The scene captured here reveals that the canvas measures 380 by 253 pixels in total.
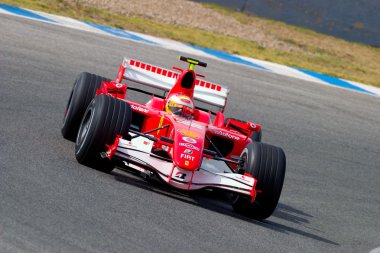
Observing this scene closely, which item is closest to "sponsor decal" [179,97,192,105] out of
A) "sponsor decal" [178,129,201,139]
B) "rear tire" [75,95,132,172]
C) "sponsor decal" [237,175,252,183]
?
"sponsor decal" [178,129,201,139]

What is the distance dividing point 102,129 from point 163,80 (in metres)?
2.37

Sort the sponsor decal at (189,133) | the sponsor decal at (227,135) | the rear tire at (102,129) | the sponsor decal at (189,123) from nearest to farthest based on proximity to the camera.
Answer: the rear tire at (102,129) → the sponsor decal at (189,133) → the sponsor decal at (189,123) → the sponsor decal at (227,135)

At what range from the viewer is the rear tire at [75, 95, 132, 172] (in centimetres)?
795

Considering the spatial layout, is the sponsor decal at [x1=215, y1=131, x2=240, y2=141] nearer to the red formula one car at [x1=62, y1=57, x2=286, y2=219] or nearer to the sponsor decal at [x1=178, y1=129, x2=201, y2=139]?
the red formula one car at [x1=62, y1=57, x2=286, y2=219]

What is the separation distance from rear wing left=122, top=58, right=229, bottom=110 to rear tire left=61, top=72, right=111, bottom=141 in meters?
0.80

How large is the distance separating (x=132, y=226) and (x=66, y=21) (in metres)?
12.7

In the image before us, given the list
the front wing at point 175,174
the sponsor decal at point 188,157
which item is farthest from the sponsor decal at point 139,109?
the sponsor decal at point 188,157

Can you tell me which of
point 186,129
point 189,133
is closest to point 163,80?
point 186,129

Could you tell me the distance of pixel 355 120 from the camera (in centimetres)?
1630

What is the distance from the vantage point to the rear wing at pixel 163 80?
1020 cm

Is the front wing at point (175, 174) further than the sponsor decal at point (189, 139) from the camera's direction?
No

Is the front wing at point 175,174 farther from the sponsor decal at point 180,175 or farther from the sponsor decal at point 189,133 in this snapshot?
the sponsor decal at point 189,133

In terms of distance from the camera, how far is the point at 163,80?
402 inches

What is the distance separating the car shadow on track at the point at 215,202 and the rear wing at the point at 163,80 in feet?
5.59
